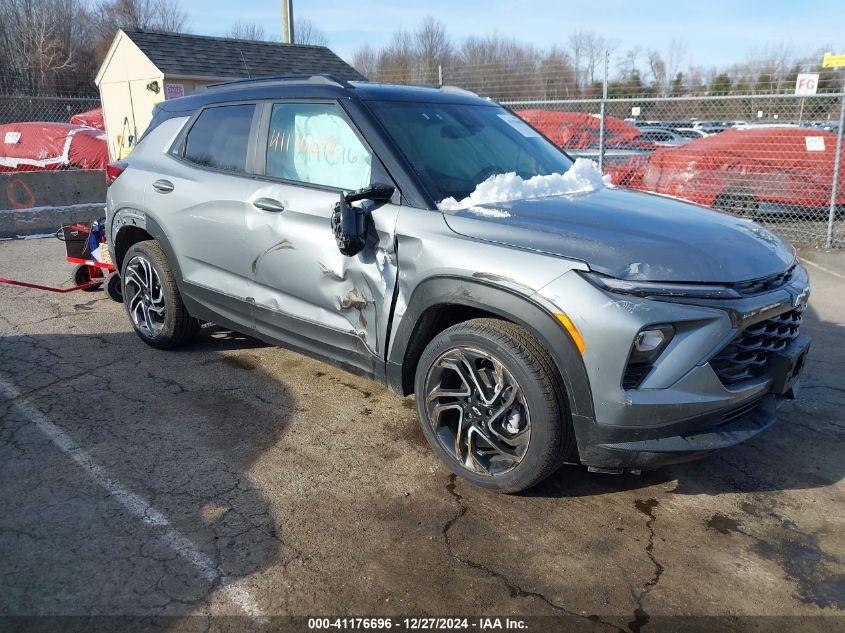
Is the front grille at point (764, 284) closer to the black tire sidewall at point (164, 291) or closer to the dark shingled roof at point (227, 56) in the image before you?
the black tire sidewall at point (164, 291)

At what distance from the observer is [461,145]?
390 cm

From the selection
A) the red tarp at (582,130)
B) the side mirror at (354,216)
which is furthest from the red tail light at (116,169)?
the red tarp at (582,130)

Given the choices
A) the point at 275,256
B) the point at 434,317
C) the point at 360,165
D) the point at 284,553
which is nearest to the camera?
the point at 284,553

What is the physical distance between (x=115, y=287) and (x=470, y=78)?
1138 centimetres

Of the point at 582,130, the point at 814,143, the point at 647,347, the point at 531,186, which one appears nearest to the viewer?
the point at 647,347

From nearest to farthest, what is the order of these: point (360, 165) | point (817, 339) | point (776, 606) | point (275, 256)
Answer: point (776, 606) < point (360, 165) < point (275, 256) < point (817, 339)

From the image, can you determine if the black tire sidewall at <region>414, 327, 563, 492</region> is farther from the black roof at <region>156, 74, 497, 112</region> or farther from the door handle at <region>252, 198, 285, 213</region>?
the black roof at <region>156, 74, 497, 112</region>

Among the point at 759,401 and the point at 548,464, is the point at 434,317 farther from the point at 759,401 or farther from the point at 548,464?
the point at 759,401

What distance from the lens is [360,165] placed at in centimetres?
366

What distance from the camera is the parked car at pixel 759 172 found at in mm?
10195

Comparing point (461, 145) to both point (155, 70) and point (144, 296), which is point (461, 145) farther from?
point (155, 70)

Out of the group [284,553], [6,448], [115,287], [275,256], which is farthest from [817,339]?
[115,287]

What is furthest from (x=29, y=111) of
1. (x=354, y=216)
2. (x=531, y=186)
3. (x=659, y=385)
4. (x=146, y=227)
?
(x=659, y=385)

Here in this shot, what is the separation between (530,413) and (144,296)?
336 cm
